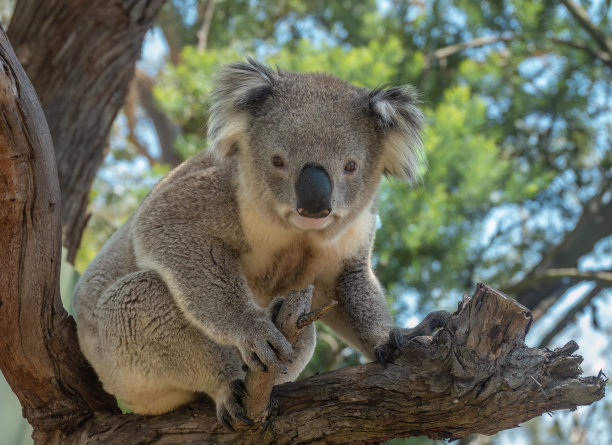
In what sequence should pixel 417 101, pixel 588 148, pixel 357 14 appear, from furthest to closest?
pixel 357 14 → pixel 588 148 → pixel 417 101

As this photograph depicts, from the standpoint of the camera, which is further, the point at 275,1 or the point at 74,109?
the point at 275,1

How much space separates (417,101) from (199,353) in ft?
5.89

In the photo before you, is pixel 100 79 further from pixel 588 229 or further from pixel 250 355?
pixel 588 229

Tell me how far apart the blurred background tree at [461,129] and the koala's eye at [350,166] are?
3.49m

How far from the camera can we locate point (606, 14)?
29.5 feet

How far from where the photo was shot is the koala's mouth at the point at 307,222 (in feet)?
10.2

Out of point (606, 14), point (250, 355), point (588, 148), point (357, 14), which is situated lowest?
point (250, 355)

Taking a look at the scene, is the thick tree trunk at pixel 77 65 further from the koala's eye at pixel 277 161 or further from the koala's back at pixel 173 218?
the koala's eye at pixel 277 161

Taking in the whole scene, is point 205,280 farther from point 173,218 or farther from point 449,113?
point 449,113

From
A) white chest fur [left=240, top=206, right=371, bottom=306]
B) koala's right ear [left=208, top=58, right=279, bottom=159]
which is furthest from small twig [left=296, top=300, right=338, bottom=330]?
koala's right ear [left=208, top=58, right=279, bottom=159]

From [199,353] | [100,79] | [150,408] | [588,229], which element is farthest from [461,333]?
[588,229]

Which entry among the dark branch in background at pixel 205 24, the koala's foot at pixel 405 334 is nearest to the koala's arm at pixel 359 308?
the koala's foot at pixel 405 334

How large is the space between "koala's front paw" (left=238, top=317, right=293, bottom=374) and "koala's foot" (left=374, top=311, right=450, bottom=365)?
0.52m

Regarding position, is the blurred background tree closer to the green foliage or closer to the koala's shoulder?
the green foliage
